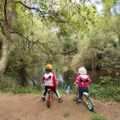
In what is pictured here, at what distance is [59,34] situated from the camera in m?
5.61

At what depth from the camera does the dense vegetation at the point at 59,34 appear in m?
4.25

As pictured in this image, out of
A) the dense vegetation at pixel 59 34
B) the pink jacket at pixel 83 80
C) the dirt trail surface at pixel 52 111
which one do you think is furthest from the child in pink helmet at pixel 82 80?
the dense vegetation at pixel 59 34

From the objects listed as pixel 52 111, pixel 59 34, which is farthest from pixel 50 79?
pixel 59 34

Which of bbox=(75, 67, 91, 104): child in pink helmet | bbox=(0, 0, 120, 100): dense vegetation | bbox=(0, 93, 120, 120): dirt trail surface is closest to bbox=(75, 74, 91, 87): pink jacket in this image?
bbox=(75, 67, 91, 104): child in pink helmet

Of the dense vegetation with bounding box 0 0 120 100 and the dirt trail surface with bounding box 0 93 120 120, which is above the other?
the dense vegetation with bounding box 0 0 120 100

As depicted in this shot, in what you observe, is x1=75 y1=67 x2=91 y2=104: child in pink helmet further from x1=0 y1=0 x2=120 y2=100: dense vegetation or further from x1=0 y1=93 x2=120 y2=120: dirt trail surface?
x1=0 y1=0 x2=120 y2=100: dense vegetation

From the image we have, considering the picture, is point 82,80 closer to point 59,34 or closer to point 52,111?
point 52,111

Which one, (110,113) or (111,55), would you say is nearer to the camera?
(110,113)

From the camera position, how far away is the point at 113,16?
24.2ft

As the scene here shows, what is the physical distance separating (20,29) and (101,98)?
817 cm

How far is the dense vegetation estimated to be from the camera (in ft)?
13.9

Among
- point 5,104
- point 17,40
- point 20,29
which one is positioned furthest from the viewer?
point 17,40

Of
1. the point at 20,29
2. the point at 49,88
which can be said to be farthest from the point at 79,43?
the point at 49,88

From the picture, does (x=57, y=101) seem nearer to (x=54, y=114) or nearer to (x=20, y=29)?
(x=54, y=114)
